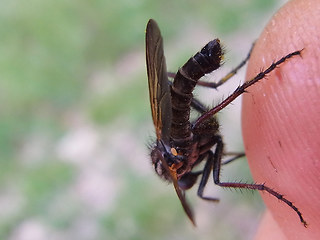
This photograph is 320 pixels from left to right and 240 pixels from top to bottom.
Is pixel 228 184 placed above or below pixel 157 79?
below

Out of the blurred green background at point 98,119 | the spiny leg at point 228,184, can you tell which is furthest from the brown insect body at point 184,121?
the blurred green background at point 98,119

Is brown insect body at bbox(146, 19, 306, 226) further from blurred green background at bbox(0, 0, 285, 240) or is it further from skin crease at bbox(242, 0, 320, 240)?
blurred green background at bbox(0, 0, 285, 240)

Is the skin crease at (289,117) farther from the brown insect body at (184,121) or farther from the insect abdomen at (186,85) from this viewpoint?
the insect abdomen at (186,85)

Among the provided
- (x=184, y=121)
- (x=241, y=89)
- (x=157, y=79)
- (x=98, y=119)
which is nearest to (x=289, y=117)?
(x=241, y=89)

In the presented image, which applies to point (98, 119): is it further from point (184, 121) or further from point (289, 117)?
point (289, 117)

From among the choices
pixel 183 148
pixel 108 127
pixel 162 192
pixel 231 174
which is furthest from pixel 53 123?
pixel 183 148

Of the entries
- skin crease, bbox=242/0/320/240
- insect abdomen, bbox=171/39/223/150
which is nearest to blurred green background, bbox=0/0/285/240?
insect abdomen, bbox=171/39/223/150

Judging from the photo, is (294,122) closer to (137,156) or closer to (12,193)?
(137,156)
